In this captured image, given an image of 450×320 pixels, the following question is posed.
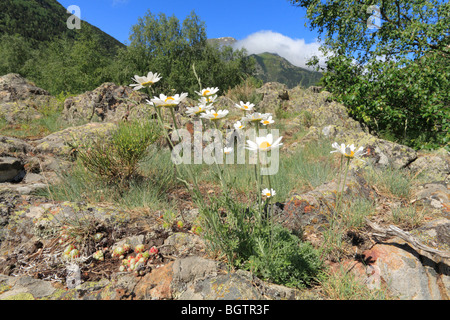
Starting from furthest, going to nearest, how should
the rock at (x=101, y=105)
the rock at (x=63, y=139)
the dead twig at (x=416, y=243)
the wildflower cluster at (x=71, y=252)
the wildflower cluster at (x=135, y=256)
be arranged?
the rock at (x=101, y=105), the rock at (x=63, y=139), the wildflower cluster at (x=71, y=252), the wildflower cluster at (x=135, y=256), the dead twig at (x=416, y=243)

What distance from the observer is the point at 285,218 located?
2.30 m

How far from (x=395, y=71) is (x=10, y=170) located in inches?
310

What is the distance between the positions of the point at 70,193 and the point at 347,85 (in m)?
7.22

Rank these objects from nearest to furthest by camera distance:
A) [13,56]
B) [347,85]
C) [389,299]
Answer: [389,299] < [347,85] < [13,56]

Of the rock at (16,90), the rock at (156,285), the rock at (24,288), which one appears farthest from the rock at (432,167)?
the rock at (16,90)

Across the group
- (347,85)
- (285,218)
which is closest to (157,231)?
(285,218)

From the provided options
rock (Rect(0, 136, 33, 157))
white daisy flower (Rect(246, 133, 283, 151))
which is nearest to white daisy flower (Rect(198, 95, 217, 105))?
white daisy flower (Rect(246, 133, 283, 151))

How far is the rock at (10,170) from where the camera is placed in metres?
3.03

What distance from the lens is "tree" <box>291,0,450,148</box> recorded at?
5.21 meters

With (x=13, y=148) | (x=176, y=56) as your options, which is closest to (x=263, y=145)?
(x=13, y=148)

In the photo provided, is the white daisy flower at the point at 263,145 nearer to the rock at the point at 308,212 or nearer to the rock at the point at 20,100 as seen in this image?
the rock at the point at 308,212

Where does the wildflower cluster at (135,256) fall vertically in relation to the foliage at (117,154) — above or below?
below

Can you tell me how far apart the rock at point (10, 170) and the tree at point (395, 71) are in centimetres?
728
